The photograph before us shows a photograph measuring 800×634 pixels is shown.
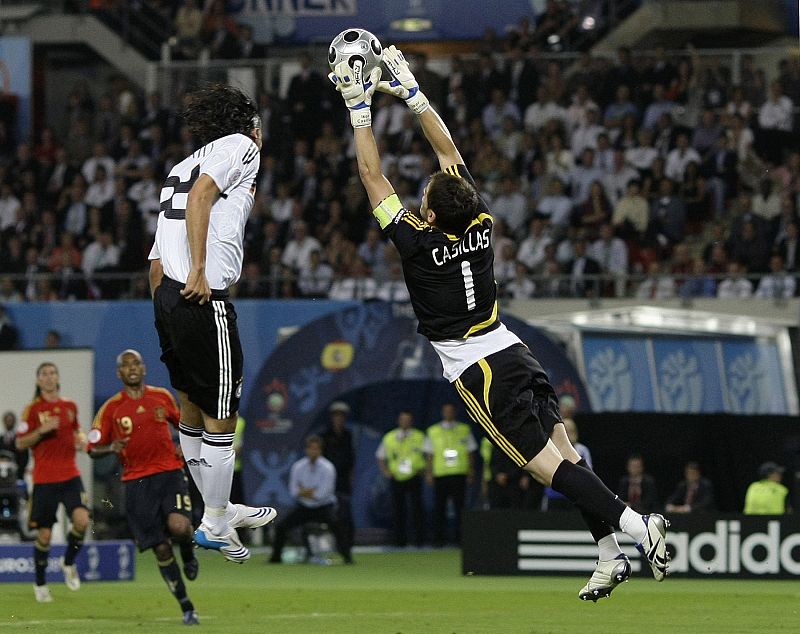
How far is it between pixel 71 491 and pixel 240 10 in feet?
53.8

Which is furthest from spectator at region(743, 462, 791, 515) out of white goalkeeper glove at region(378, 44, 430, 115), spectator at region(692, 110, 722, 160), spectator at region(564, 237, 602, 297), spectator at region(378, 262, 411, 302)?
white goalkeeper glove at region(378, 44, 430, 115)

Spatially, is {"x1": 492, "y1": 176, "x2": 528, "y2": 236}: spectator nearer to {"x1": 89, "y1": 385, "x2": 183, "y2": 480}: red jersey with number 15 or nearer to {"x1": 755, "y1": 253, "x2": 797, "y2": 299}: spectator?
{"x1": 755, "y1": 253, "x2": 797, "y2": 299}: spectator

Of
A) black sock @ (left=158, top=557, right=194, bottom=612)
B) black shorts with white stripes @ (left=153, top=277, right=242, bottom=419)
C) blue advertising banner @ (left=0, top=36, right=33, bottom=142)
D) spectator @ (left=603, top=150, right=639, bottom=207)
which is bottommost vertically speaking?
black sock @ (left=158, top=557, right=194, bottom=612)

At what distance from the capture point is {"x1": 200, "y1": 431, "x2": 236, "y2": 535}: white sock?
892cm

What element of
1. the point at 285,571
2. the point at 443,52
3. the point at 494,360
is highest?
the point at 443,52

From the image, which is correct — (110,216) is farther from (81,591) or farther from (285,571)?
(81,591)

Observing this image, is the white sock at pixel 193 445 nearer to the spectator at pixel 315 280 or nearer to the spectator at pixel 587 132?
the spectator at pixel 315 280

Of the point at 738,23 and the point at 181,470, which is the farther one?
the point at 738,23

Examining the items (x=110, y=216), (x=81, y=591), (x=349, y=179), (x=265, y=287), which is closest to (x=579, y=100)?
(x=349, y=179)

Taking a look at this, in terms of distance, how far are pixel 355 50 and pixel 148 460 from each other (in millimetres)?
6008

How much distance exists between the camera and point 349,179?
84.5 ft

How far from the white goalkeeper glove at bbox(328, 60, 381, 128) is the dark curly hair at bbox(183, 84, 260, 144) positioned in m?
0.56

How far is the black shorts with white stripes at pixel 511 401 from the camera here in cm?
905

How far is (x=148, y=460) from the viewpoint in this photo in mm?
14070
